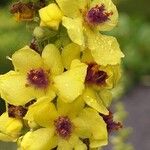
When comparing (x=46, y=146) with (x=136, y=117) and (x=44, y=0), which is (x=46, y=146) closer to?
(x=44, y=0)

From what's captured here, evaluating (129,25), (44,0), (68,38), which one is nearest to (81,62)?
(68,38)

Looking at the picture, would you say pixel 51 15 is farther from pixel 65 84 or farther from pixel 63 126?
pixel 63 126

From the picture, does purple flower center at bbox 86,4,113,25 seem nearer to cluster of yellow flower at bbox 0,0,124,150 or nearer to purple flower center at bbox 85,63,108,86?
cluster of yellow flower at bbox 0,0,124,150

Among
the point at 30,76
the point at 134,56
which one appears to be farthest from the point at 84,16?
the point at 134,56

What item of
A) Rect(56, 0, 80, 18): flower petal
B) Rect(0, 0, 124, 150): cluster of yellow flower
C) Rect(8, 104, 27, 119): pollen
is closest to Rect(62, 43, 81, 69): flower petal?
Rect(0, 0, 124, 150): cluster of yellow flower

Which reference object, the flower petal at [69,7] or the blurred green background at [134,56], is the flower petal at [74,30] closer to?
the flower petal at [69,7]

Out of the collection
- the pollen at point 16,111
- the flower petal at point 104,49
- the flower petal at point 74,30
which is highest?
the flower petal at point 74,30

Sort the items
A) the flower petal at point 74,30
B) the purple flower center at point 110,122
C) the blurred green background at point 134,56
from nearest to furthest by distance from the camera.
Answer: the flower petal at point 74,30 → the purple flower center at point 110,122 → the blurred green background at point 134,56

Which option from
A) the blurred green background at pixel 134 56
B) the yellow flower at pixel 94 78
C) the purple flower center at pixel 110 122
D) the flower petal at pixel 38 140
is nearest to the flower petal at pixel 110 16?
the yellow flower at pixel 94 78
